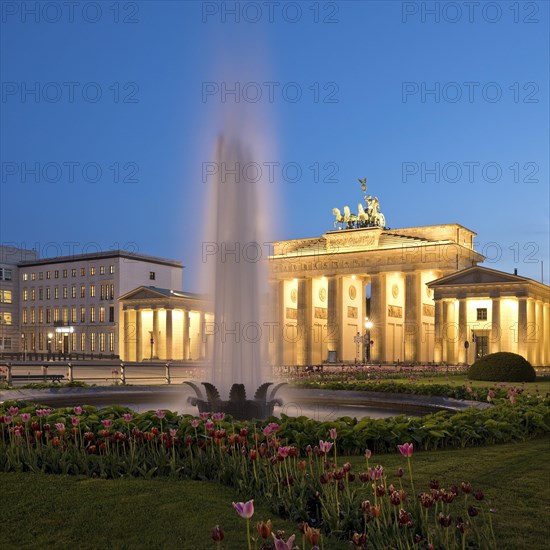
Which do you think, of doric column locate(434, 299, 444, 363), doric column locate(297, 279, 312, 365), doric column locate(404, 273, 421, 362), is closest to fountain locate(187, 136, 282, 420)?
doric column locate(434, 299, 444, 363)

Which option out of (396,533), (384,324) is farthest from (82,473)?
(384,324)

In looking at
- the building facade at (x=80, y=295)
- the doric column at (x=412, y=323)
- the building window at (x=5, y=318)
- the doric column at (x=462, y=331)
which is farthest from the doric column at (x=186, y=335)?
the doric column at (x=462, y=331)

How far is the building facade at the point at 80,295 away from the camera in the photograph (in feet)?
372

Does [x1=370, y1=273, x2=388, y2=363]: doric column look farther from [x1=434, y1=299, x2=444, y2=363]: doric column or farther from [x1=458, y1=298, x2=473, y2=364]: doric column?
[x1=458, y1=298, x2=473, y2=364]: doric column

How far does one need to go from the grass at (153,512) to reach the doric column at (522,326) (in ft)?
215

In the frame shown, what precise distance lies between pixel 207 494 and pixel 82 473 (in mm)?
2148

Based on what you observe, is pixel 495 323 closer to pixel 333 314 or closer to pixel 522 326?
pixel 522 326

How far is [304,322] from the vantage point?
93.4m

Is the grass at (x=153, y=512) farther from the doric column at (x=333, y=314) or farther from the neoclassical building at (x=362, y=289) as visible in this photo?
the doric column at (x=333, y=314)

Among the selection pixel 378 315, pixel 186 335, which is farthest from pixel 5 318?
pixel 378 315

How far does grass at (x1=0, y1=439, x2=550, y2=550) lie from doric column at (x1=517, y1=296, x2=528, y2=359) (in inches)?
2575

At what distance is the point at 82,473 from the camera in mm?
9844

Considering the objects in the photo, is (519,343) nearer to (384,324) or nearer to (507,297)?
(507,297)

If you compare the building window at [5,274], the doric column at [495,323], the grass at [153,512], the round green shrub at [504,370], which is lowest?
the round green shrub at [504,370]
